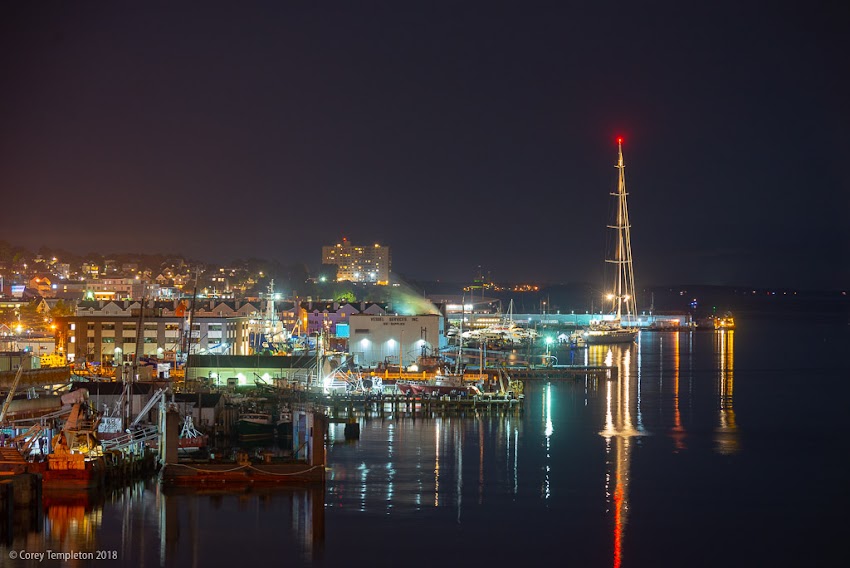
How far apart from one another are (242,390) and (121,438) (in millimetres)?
5731

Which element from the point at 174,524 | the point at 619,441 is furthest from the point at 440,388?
the point at 174,524

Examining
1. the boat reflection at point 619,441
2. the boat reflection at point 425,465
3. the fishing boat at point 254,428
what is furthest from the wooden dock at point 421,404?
the fishing boat at point 254,428

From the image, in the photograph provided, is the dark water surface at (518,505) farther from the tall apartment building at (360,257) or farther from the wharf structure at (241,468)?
the tall apartment building at (360,257)

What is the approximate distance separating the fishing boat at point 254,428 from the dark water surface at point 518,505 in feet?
3.31

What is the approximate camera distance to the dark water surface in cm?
934

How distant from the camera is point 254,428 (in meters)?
14.5

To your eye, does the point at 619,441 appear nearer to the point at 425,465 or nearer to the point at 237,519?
the point at 425,465

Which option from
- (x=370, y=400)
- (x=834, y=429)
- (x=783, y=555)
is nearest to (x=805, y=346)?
(x=834, y=429)

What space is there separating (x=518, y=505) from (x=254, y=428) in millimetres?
4830

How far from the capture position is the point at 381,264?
84938 millimetres

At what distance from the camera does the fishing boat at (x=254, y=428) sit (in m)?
14.5

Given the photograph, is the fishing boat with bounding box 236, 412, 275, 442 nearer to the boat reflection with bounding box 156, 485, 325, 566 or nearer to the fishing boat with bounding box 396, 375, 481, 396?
the boat reflection with bounding box 156, 485, 325, 566

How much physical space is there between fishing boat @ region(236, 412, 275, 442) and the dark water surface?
101 cm

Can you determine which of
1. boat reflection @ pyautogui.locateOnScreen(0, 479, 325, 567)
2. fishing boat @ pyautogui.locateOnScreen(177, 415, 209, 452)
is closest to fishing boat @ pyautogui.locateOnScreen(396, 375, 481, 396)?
fishing boat @ pyautogui.locateOnScreen(177, 415, 209, 452)
